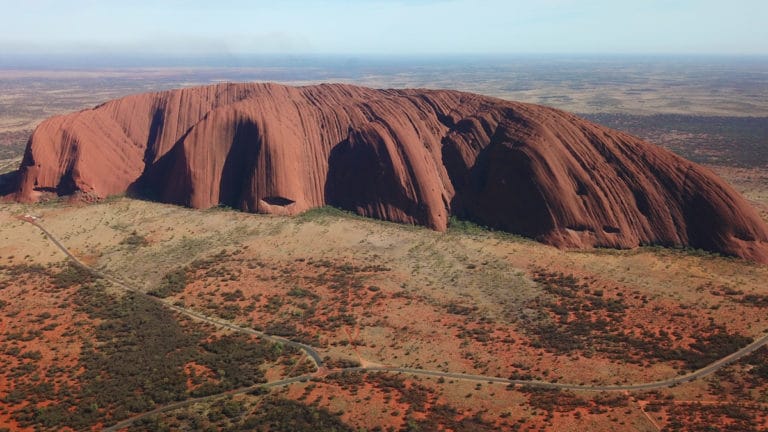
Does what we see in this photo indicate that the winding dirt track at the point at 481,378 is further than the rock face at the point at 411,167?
No

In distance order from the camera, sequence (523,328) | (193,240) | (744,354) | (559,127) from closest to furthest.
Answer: (744,354) → (523,328) → (193,240) → (559,127)

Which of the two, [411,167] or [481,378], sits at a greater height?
[411,167]

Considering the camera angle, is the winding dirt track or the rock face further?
the rock face

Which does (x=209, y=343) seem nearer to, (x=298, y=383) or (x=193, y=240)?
(x=298, y=383)

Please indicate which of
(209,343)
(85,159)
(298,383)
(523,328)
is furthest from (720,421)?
(85,159)

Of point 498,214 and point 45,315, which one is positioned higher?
point 498,214

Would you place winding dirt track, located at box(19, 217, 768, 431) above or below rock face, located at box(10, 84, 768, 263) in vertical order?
below

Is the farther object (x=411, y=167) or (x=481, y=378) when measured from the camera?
(x=411, y=167)

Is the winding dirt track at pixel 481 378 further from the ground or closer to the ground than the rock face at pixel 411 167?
closer to the ground
